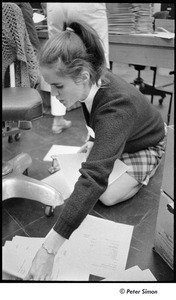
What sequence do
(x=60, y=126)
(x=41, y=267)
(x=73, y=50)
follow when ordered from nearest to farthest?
(x=41, y=267) → (x=73, y=50) → (x=60, y=126)

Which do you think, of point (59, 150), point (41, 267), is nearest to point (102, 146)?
point (41, 267)

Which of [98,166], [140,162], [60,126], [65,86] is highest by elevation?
[65,86]

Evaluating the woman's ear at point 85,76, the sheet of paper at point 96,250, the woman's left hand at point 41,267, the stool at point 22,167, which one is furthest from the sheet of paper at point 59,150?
the woman's left hand at point 41,267

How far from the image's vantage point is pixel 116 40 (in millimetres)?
1572

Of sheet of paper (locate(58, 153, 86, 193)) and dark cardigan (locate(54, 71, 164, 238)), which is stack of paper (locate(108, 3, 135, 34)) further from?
sheet of paper (locate(58, 153, 86, 193))

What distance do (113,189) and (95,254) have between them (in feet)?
1.13

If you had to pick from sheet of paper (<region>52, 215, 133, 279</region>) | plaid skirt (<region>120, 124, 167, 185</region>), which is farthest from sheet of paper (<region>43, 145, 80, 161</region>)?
sheet of paper (<region>52, 215, 133, 279</region>)

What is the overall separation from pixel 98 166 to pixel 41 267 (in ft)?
0.88

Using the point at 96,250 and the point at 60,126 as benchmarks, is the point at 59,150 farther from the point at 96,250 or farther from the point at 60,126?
the point at 96,250

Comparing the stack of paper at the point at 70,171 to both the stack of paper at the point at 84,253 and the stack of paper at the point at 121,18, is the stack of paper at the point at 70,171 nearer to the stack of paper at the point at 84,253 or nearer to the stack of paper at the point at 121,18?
the stack of paper at the point at 84,253

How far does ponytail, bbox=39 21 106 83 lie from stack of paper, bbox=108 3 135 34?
885mm

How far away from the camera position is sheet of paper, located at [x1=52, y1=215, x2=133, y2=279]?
30.6 inches

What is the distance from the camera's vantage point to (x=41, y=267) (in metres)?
0.61

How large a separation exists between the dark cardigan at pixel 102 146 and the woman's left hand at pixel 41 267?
0.20ft
